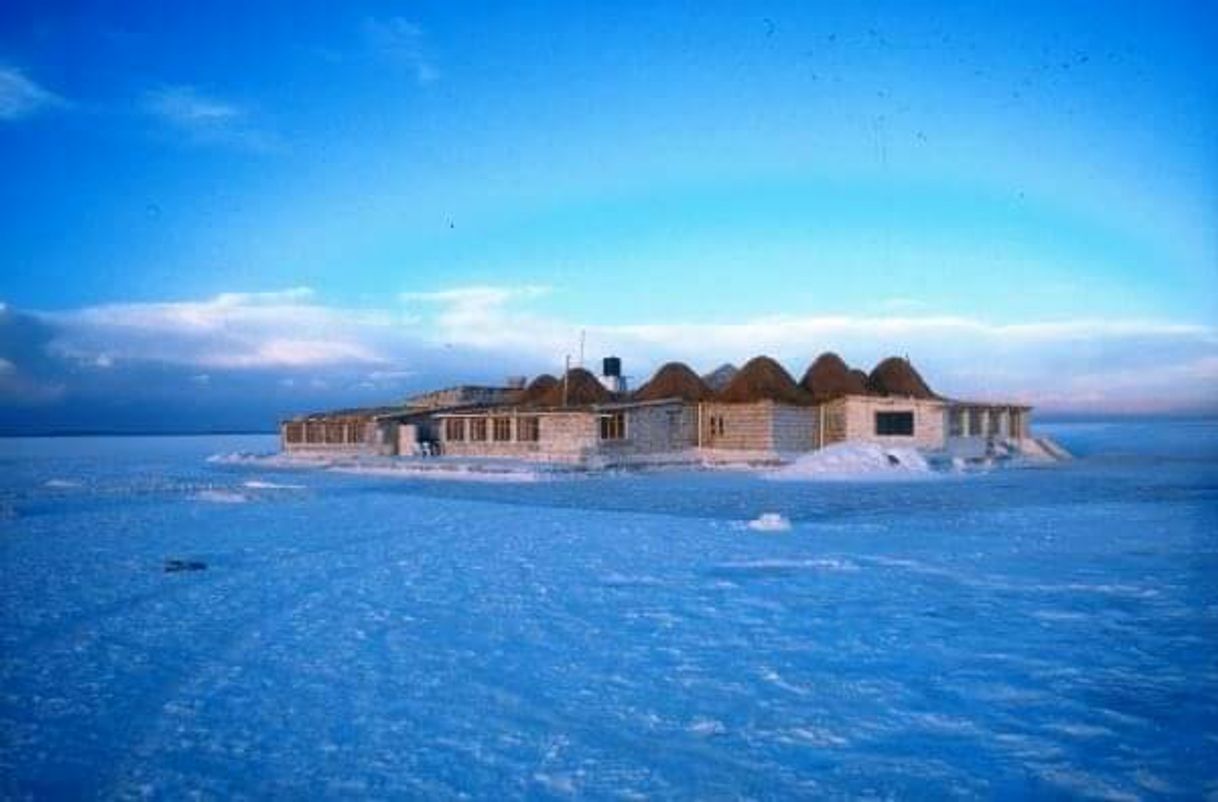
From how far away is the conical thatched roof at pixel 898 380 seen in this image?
39000 millimetres

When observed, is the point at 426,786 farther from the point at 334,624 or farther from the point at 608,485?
the point at 608,485

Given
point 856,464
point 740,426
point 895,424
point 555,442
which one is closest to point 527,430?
point 555,442

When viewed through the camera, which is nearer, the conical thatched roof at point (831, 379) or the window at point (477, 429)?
the window at point (477, 429)

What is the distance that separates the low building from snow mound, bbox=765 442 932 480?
2.75 metres

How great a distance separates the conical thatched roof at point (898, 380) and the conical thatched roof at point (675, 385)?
8.41m

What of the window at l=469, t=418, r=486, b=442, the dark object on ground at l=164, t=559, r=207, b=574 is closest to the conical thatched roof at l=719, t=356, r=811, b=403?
the window at l=469, t=418, r=486, b=442

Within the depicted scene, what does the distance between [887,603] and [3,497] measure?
2208cm

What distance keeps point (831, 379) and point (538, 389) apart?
13.5 m

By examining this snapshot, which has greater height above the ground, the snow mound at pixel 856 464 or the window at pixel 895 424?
the window at pixel 895 424

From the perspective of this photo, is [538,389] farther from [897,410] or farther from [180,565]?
[180,565]

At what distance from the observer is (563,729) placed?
500cm

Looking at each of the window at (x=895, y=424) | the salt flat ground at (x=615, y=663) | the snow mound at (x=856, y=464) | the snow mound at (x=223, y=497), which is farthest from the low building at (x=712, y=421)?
the salt flat ground at (x=615, y=663)

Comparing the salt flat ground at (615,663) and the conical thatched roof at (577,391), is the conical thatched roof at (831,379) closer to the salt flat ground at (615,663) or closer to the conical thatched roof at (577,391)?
the conical thatched roof at (577,391)

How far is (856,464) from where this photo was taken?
89.2 feet
